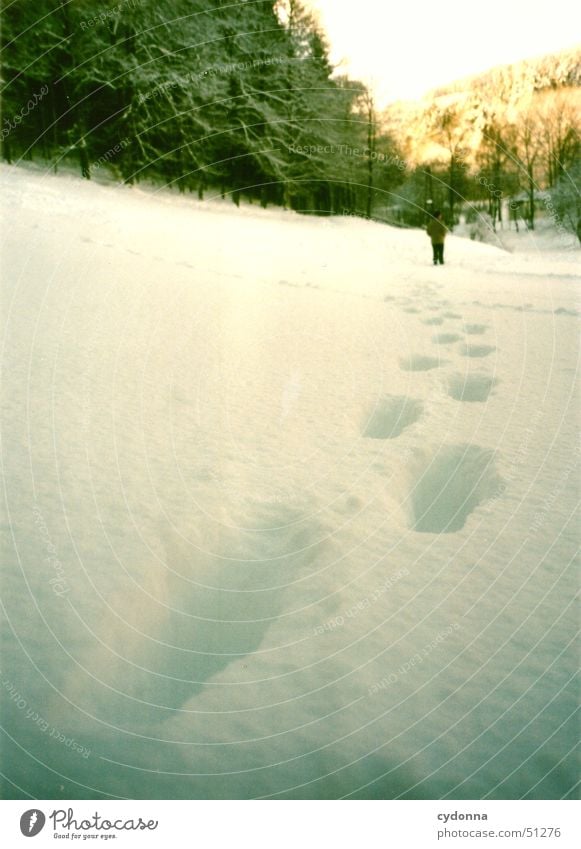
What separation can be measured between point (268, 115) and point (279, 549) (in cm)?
1099

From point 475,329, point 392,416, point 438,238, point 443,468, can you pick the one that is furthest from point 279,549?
point 438,238

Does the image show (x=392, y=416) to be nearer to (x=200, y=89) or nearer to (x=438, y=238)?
(x=438, y=238)

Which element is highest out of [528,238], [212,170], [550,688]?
[212,170]

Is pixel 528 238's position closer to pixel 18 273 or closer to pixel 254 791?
pixel 18 273

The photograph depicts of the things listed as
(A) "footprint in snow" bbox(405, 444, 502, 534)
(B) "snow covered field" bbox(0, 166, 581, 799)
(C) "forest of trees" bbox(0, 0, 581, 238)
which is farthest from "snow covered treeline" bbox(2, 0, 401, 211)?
(A) "footprint in snow" bbox(405, 444, 502, 534)

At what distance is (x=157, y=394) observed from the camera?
16.2 ft

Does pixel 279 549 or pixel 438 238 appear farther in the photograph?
pixel 438 238

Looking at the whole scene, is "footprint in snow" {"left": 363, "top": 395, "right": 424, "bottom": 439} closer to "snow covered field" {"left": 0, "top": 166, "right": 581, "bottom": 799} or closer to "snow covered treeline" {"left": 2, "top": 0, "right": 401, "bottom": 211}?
"snow covered field" {"left": 0, "top": 166, "right": 581, "bottom": 799}

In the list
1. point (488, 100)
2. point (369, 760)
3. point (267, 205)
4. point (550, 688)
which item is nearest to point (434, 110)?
point (488, 100)

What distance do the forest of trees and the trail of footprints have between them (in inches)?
103

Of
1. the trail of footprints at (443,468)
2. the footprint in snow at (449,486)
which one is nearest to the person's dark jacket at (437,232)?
the trail of footprints at (443,468)

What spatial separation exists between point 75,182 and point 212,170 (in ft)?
11.2

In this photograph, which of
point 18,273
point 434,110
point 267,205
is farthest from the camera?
point 267,205

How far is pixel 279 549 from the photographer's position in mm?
3602
